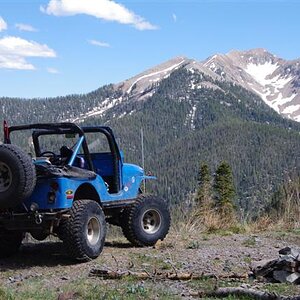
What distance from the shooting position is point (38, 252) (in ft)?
31.2

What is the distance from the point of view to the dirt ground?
20.3 feet

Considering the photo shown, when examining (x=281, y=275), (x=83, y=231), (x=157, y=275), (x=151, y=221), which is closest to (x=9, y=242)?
(x=83, y=231)

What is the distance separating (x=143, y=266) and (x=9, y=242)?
2441 millimetres

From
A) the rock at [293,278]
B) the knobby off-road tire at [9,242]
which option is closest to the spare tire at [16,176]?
the knobby off-road tire at [9,242]

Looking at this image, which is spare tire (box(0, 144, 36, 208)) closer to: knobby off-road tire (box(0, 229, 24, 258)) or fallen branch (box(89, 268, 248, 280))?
knobby off-road tire (box(0, 229, 24, 258))

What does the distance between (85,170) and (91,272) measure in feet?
6.80

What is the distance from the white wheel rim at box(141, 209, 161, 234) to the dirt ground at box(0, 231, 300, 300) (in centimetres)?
33

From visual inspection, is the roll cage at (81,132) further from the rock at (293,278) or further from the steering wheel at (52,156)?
the rock at (293,278)

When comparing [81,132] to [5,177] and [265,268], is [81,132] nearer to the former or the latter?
→ [5,177]

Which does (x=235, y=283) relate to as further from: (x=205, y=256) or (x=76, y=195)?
(x=76, y=195)

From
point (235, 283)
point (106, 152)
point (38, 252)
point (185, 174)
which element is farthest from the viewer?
point (185, 174)

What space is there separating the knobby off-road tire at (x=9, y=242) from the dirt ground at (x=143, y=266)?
0.59 ft

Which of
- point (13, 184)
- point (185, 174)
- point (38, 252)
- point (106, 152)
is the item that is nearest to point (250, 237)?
point (106, 152)

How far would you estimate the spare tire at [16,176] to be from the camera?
305 inches
